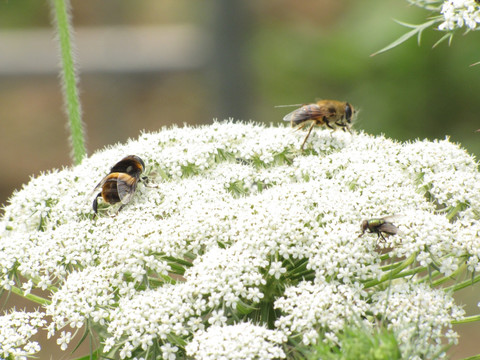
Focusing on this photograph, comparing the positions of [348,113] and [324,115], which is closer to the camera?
[324,115]

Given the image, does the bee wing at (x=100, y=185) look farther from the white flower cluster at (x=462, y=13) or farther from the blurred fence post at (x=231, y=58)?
the blurred fence post at (x=231, y=58)

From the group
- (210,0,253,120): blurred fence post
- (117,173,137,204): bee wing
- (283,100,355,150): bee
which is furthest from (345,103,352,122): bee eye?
(210,0,253,120): blurred fence post

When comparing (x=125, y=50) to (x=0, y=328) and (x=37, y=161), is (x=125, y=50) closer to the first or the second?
(x=37, y=161)

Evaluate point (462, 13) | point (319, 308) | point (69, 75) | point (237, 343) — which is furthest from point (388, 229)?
point (69, 75)

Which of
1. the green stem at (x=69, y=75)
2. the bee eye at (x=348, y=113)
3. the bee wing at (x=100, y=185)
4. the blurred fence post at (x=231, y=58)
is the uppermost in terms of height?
the blurred fence post at (x=231, y=58)

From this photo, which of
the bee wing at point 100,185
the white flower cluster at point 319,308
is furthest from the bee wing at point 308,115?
the white flower cluster at point 319,308

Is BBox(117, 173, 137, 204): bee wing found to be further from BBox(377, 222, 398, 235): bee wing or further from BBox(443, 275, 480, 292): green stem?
BBox(443, 275, 480, 292): green stem

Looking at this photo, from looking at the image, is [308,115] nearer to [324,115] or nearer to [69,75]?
[324,115]
